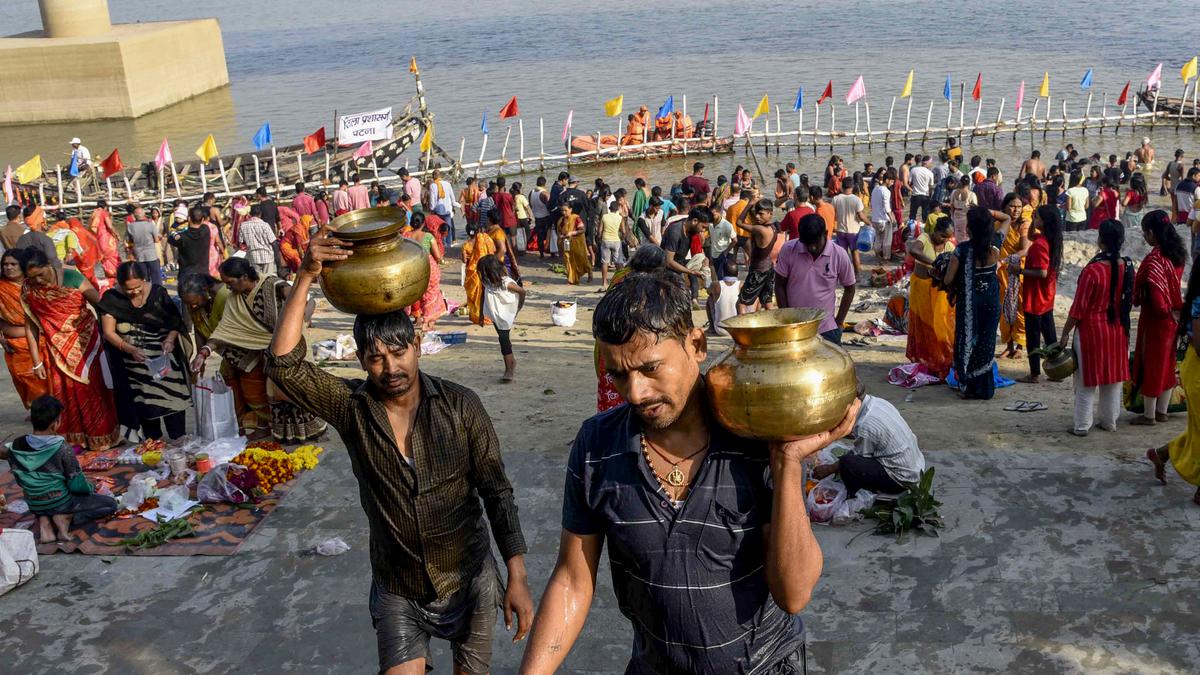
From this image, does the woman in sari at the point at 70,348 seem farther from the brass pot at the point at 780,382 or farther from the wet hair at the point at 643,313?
the brass pot at the point at 780,382

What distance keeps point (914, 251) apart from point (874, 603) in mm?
4242

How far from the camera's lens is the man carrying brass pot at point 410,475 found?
342cm

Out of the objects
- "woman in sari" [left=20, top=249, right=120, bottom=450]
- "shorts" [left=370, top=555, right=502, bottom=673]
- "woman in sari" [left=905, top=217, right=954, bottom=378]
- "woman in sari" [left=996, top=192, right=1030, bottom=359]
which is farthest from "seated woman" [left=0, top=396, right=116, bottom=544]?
"woman in sari" [left=996, top=192, right=1030, bottom=359]

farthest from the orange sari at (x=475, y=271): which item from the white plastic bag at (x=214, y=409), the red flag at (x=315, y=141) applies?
the red flag at (x=315, y=141)

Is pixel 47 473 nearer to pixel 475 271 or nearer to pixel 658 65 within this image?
pixel 475 271

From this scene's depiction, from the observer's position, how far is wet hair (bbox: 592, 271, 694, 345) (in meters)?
2.25

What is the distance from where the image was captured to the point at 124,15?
76938mm

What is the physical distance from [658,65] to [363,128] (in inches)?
1033

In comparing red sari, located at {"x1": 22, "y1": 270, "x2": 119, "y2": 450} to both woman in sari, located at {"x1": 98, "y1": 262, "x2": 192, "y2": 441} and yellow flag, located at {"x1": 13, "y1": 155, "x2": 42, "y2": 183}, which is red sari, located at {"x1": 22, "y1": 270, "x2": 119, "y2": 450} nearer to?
woman in sari, located at {"x1": 98, "y1": 262, "x2": 192, "y2": 441}

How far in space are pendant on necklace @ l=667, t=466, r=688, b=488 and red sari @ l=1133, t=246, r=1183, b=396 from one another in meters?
4.99

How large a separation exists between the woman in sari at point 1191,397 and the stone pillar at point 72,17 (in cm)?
4054

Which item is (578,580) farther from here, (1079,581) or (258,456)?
(258,456)

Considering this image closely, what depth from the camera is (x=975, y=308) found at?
25.6 feet

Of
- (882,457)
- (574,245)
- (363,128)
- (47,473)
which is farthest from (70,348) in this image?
(363,128)
